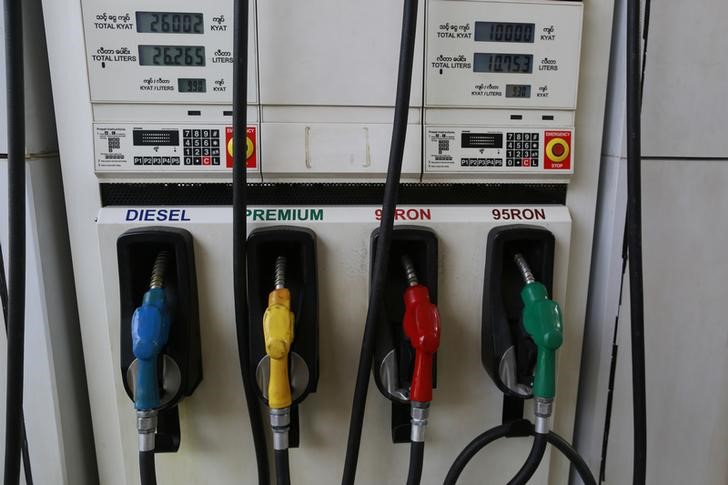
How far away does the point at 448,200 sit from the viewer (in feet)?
2.39

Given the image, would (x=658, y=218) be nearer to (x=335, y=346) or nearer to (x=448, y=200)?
(x=448, y=200)

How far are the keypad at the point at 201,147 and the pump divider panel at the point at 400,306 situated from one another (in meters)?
0.23

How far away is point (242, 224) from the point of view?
0.64 m

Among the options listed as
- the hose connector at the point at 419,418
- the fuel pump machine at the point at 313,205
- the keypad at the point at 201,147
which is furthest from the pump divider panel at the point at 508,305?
the keypad at the point at 201,147

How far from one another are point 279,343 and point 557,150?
17.6 inches

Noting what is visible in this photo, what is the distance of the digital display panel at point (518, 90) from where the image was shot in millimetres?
687

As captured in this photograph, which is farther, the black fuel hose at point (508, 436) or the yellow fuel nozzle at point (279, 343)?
the black fuel hose at point (508, 436)

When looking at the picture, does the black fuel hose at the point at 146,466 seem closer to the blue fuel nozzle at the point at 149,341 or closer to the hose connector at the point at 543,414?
the blue fuel nozzle at the point at 149,341

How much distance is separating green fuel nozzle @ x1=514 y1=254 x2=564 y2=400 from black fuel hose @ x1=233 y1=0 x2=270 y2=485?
1.18ft

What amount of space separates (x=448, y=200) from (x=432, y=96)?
14cm

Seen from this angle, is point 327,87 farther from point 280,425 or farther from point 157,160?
point 280,425

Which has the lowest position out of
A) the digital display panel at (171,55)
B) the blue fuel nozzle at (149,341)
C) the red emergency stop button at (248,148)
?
the blue fuel nozzle at (149,341)

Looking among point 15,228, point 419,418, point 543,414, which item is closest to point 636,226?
point 543,414

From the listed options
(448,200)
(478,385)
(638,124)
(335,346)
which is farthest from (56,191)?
(638,124)
